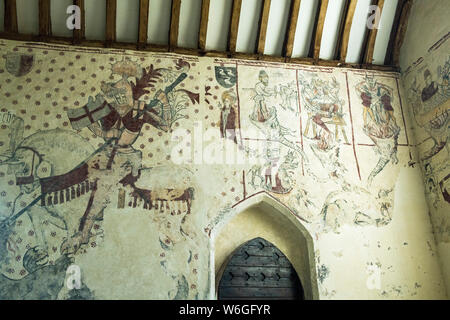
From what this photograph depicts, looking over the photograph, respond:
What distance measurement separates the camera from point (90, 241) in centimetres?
520

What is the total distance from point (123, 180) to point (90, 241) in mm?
860

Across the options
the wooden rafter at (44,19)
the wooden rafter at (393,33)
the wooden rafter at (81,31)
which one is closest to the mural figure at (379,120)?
the wooden rafter at (393,33)

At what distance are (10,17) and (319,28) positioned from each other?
14.5 feet

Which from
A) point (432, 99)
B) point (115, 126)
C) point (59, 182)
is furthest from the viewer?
point (432, 99)

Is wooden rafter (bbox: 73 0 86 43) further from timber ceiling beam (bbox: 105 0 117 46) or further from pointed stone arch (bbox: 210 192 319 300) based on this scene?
pointed stone arch (bbox: 210 192 319 300)

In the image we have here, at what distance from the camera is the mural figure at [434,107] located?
6000mm

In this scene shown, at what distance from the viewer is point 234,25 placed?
6.42 meters

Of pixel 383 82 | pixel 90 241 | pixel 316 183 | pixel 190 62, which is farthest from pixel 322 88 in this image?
pixel 90 241

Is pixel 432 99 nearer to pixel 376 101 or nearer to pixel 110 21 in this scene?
pixel 376 101

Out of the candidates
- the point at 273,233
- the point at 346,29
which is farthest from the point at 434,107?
the point at 273,233

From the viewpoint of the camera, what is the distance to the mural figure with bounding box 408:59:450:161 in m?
6.00

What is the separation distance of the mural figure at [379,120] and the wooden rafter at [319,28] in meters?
0.85

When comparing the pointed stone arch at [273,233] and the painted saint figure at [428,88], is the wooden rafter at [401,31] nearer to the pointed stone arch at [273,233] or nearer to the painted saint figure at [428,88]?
the painted saint figure at [428,88]

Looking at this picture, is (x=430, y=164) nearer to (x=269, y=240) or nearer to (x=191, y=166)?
(x=269, y=240)
